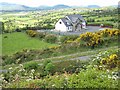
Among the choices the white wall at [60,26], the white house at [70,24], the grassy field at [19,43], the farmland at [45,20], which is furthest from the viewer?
the farmland at [45,20]

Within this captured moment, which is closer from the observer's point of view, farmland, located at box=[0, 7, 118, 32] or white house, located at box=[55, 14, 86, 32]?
white house, located at box=[55, 14, 86, 32]

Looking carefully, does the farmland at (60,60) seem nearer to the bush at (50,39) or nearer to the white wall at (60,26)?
the bush at (50,39)

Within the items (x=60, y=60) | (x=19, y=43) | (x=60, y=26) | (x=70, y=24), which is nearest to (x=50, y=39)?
(x=19, y=43)

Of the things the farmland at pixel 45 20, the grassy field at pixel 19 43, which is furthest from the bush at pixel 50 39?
the farmland at pixel 45 20

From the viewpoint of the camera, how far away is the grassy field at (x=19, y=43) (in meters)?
26.9

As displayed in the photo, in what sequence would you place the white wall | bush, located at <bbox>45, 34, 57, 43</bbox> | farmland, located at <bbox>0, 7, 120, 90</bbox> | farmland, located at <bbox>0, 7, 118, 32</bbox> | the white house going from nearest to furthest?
farmland, located at <bbox>0, 7, 120, 90</bbox>
bush, located at <bbox>45, 34, 57, 43</bbox>
the white house
the white wall
farmland, located at <bbox>0, 7, 118, 32</bbox>

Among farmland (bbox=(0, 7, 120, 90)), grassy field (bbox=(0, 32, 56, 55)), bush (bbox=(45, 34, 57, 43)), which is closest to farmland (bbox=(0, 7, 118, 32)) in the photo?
farmland (bbox=(0, 7, 120, 90))

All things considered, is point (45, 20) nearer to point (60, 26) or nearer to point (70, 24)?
point (60, 26)

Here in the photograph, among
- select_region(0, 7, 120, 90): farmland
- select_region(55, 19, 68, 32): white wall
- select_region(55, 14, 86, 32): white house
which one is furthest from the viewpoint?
select_region(55, 19, 68, 32): white wall

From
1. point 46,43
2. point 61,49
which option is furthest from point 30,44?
point 61,49

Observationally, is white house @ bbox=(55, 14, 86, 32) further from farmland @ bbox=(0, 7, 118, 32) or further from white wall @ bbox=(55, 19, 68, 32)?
farmland @ bbox=(0, 7, 118, 32)

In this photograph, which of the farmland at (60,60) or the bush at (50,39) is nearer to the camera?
the farmland at (60,60)

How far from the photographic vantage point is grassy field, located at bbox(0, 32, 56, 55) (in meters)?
A: 26.9

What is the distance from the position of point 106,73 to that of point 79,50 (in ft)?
40.6
